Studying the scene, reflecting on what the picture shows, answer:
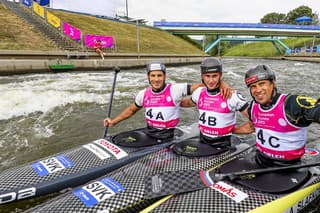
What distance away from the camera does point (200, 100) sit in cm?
377

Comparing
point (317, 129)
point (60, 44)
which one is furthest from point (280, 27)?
point (317, 129)

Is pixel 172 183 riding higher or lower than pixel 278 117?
lower

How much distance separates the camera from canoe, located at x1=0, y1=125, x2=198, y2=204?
3080 mm

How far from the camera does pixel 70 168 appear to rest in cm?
351

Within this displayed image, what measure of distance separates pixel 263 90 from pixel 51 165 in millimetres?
3112

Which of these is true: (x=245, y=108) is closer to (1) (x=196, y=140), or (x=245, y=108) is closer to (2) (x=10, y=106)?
(1) (x=196, y=140)

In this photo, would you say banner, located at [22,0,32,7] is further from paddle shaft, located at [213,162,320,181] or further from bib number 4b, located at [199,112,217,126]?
paddle shaft, located at [213,162,320,181]

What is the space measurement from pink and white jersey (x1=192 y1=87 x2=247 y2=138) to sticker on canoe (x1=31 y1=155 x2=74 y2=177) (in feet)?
7.16

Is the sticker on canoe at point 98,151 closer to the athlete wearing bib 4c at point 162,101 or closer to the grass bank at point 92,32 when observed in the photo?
the athlete wearing bib 4c at point 162,101

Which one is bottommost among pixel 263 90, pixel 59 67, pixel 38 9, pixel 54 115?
pixel 54 115

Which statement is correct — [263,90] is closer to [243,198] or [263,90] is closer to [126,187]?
[243,198]

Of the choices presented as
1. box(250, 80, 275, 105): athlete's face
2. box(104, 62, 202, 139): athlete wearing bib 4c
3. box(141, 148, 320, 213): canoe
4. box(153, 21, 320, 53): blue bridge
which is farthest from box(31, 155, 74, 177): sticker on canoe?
box(153, 21, 320, 53): blue bridge

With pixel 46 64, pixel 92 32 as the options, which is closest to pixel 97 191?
pixel 46 64

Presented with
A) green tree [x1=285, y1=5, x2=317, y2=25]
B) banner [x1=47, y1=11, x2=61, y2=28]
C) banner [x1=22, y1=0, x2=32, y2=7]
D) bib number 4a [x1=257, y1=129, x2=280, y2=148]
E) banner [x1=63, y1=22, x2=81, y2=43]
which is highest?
green tree [x1=285, y1=5, x2=317, y2=25]
